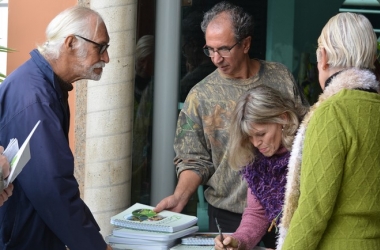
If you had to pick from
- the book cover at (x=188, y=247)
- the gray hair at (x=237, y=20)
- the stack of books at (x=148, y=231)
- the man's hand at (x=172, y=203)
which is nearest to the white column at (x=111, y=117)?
the gray hair at (x=237, y=20)

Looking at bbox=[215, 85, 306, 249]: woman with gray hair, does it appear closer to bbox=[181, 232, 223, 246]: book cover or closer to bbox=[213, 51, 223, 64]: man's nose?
bbox=[181, 232, 223, 246]: book cover

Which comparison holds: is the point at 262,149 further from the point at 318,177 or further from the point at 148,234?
the point at 318,177

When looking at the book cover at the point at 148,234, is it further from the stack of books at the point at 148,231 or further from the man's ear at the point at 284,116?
the man's ear at the point at 284,116

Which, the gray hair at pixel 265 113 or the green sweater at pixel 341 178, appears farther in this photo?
the gray hair at pixel 265 113

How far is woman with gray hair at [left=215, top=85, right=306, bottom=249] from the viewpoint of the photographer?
12.7 ft

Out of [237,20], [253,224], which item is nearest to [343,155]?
[253,224]

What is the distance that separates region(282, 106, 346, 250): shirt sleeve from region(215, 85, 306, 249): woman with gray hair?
0.70 metres

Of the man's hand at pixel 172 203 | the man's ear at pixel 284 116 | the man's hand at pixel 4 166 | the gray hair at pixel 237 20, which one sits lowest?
the man's hand at pixel 172 203

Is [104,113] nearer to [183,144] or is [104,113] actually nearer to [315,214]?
[183,144]

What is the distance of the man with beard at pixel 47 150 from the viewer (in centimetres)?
351

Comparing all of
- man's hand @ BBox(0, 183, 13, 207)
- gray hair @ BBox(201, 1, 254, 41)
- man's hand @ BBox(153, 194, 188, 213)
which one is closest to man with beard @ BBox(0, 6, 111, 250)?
man's hand @ BBox(0, 183, 13, 207)

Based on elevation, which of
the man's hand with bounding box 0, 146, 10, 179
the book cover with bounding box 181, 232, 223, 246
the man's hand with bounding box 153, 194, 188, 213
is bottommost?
the book cover with bounding box 181, 232, 223, 246

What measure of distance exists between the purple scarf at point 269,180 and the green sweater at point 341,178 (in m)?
0.76

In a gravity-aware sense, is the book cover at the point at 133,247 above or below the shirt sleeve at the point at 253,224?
below
